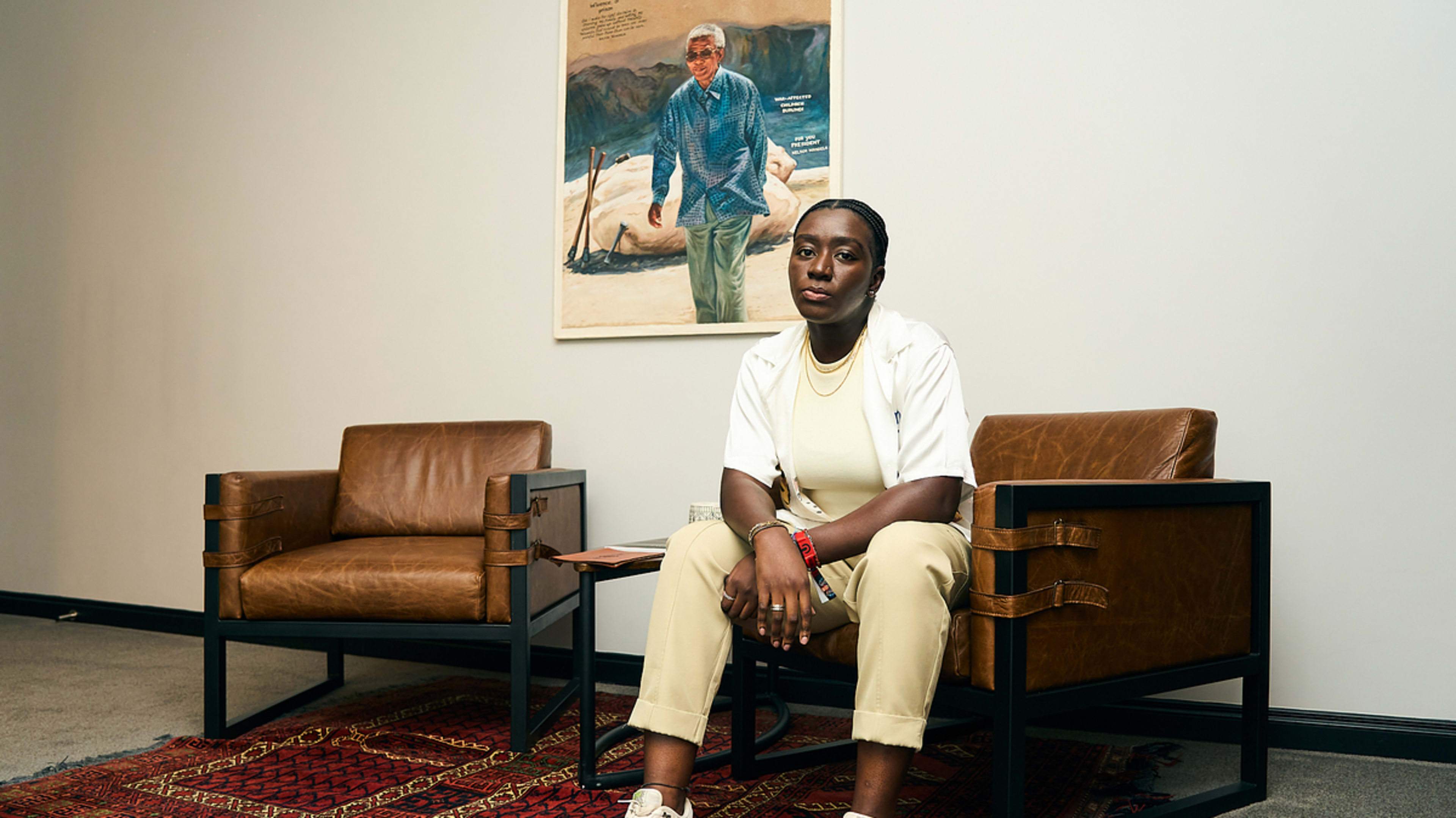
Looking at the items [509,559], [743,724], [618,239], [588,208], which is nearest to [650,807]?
[743,724]

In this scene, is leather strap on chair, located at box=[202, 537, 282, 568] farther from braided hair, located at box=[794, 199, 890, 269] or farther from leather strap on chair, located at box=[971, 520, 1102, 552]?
leather strap on chair, located at box=[971, 520, 1102, 552]

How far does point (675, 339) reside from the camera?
9.87 feet

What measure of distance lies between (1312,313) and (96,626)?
4.40 m

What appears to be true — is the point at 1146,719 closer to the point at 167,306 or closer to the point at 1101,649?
the point at 1101,649

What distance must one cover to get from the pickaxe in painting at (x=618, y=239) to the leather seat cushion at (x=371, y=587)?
1095 mm

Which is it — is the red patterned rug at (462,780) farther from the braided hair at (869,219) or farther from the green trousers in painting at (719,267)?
the green trousers in painting at (719,267)

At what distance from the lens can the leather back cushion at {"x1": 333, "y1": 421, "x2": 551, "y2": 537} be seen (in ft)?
9.25

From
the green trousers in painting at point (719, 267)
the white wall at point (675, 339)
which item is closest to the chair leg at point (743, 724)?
the white wall at point (675, 339)

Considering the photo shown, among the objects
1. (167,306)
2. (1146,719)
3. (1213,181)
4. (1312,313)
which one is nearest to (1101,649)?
(1146,719)

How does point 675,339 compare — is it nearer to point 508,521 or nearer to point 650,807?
point 508,521

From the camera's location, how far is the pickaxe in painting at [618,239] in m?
3.06

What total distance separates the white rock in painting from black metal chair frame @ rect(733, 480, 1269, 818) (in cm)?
143

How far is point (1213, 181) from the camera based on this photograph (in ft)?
8.01

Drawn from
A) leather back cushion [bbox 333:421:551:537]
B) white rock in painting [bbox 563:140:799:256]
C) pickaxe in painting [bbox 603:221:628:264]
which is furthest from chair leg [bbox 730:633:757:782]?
pickaxe in painting [bbox 603:221:628:264]
